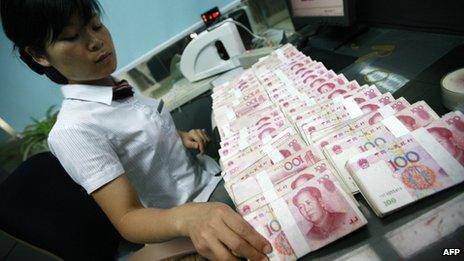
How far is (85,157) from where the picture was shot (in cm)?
78

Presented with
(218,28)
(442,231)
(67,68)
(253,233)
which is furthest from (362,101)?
(218,28)

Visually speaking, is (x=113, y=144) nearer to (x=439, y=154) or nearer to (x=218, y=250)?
(x=218, y=250)

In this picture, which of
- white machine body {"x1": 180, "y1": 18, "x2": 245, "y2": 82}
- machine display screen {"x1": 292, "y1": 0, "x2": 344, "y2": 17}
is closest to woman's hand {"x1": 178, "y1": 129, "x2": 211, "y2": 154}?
white machine body {"x1": 180, "y1": 18, "x2": 245, "y2": 82}

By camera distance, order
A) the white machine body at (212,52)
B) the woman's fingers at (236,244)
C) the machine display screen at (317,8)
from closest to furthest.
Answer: the woman's fingers at (236,244) < the machine display screen at (317,8) < the white machine body at (212,52)

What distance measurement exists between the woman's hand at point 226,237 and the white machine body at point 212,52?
1248 mm

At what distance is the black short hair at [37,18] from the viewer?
29.7 inches

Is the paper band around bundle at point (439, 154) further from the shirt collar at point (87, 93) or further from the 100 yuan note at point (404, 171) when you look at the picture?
the shirt collar at point (87, 93)

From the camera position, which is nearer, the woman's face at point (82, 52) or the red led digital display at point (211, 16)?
the woman's face at point (82, 52)

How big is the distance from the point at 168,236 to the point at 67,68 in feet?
1.98

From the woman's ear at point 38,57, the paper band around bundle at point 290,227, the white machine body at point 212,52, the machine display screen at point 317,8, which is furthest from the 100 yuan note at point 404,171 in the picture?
the white machine body at point 212,52

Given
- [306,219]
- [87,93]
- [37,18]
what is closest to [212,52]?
[87,93]

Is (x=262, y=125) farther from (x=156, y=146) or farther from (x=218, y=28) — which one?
(x=218, y=28)

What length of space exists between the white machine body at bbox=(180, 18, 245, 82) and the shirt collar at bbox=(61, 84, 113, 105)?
32.0 inches

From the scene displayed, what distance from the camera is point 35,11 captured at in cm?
75
